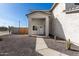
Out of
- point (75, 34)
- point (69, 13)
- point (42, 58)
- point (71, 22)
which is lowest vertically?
point (42, 58)

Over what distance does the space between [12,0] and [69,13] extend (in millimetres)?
6557

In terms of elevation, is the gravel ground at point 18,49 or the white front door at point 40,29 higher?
the white front door at point 40,29

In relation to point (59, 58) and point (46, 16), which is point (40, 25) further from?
point (59, 58)

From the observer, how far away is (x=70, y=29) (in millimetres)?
10906

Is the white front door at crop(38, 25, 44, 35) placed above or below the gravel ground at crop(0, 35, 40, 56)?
above

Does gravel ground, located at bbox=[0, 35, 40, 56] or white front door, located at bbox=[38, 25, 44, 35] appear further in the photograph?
white front door, located at bbox=[38, 25, 44, 35]

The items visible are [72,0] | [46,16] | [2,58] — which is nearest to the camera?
[2,58]

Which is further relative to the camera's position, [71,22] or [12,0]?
[71,22]

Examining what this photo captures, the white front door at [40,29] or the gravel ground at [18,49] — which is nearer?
the gravel ground at [18,49]

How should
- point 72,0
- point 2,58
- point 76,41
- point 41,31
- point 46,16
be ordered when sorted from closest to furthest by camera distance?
point 2,58 < point 72,0 < point 76,41 < point 46,16 < point 41,31

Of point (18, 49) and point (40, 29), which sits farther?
point (40, 29)

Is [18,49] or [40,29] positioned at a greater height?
[40,29]

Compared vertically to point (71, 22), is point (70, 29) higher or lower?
lower

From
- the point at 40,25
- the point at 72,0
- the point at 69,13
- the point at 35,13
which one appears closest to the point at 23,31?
the point at 40,25
